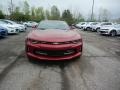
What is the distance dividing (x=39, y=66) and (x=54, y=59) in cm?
51

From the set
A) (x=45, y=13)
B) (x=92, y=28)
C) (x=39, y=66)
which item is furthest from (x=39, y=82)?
(x=45, y=13)

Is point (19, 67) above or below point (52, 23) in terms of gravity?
below

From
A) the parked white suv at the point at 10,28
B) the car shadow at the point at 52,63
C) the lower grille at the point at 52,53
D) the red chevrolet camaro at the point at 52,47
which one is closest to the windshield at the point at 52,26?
the red chevrolet camaro at the point at 52,47

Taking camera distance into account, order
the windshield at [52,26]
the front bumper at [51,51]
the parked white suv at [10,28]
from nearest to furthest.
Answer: the front bumper at [51,51]
the windshield at [52,26]
the parked white suv at [10,28]

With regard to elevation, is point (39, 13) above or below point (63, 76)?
above

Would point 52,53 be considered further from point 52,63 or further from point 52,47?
point 52,63

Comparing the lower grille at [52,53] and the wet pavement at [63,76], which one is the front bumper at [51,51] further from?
the wet pavement at [63,76]

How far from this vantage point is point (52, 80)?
13.2ft

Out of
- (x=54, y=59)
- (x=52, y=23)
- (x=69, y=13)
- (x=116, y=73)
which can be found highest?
(x=69, y=13)

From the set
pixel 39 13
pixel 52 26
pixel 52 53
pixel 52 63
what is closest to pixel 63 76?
pixel 52 53

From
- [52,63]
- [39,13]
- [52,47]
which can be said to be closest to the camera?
[52,47]

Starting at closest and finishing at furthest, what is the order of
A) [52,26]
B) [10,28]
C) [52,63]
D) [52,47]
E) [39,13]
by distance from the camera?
[52,47] → [52,63] → [52,26] → [10,28] → [39,13]

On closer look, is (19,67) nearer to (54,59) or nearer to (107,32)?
(54,59)

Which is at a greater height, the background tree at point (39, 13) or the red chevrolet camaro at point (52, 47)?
the background tree at point (39, 13)
